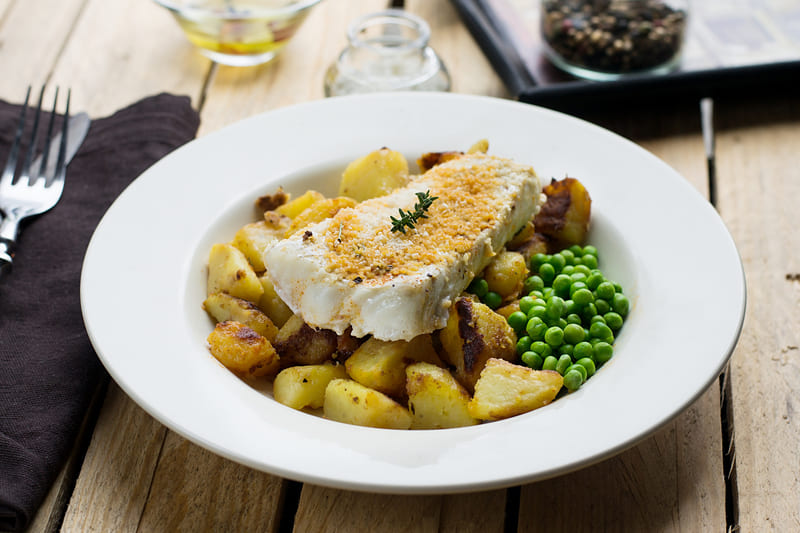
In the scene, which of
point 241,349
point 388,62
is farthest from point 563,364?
point 388,62

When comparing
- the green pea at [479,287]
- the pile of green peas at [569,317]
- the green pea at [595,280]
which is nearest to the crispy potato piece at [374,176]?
the green pea at [479,287]

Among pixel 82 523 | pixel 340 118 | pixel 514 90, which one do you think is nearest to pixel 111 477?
pixel 82 523

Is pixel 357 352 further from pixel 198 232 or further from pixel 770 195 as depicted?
pixel 770 195

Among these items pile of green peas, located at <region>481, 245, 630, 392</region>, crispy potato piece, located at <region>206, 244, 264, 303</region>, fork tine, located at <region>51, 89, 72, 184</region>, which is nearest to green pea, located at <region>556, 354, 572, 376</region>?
pile of green peas, located at <region>481, 245, 630, 392</region>

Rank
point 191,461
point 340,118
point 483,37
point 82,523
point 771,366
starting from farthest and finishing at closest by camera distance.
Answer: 1. point 483,37
2. point 340,118
3. point 771,366
4. point 191,461
5. point 82,523

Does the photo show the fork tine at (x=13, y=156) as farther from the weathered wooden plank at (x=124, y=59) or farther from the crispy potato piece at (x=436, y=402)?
the crispy potato piece at (x=436, y=402)

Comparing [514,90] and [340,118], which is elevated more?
[340,118]
